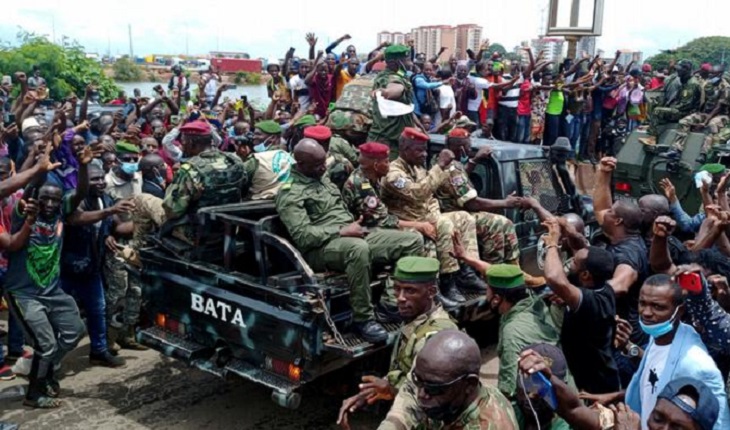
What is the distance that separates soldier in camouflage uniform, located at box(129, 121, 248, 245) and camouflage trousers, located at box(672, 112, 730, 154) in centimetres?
711

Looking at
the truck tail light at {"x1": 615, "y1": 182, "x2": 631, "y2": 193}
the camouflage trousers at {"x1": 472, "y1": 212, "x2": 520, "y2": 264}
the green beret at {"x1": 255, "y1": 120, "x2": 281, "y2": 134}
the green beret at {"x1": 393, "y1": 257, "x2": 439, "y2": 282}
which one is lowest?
the truck tail light at {"x1": 615, "y1": 182, "x2": 631, "y2": 193}

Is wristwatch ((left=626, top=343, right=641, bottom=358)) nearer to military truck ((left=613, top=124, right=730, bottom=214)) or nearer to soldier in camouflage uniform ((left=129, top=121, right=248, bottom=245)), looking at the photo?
soldier in camouflage uniform ((left=129, top=121, right=248, bottom=245))

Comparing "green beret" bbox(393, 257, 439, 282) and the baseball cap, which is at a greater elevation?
"green beret" bbox(393, 257, 439, 282)

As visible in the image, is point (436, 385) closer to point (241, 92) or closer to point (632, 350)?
point (632, 350)

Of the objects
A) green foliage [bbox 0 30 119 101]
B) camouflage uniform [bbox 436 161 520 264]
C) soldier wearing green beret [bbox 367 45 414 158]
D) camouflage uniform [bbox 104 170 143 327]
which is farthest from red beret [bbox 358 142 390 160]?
green foliage [bbox 0 30 119 101]

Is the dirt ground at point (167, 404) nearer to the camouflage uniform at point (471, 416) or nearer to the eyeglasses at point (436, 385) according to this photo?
the camouflage uniform at point (471, 416)

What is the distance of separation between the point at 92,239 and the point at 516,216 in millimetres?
3763

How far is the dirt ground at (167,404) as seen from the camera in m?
5.40

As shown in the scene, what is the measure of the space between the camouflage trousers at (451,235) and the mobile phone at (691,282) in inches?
87.0

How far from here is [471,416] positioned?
2.68 m

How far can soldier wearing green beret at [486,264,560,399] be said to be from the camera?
11.7ft

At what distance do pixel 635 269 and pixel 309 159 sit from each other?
232 cm

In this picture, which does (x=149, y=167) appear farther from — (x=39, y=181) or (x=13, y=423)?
(x=13, y=423)

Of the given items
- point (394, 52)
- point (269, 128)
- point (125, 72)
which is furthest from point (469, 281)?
point (125, 72)
